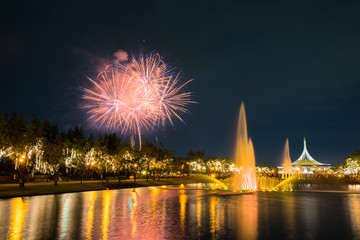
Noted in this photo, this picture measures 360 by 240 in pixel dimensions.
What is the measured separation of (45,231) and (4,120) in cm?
3357

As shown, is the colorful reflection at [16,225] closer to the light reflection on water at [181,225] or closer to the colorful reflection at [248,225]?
the light reflection on water at [181,225]

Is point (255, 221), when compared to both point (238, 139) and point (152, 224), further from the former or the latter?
point (238, 139)

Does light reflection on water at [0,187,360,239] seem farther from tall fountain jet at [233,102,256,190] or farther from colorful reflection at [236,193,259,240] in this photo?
tall fountain jet at [233,102,256,190]

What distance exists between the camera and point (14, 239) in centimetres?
1245

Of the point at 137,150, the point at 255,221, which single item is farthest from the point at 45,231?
the point at 137,150

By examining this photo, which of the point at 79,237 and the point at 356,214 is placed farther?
the point at 356,214

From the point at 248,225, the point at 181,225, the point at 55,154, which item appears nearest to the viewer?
the point at 248,225

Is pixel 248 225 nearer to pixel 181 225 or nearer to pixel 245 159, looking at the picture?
pixel 181 225

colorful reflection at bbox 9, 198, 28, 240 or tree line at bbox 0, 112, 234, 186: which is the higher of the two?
tree line at bbox 0, 112, 234, 186

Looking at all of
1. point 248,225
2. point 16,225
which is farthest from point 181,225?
point 16,225

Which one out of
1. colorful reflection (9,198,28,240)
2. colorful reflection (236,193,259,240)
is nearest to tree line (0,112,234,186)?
colorful reflection (9,198,28,240)

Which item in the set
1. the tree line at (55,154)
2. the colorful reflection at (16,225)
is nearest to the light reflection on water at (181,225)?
the colorful reflection at (16,225)

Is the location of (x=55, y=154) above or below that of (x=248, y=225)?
above

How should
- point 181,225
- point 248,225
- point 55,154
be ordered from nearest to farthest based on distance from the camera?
point 248,225, point 181,225, point 55,154
